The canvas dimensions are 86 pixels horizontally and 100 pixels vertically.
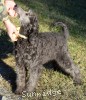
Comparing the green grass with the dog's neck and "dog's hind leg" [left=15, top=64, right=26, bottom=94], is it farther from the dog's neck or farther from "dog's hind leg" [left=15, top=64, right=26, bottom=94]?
the dog's neck

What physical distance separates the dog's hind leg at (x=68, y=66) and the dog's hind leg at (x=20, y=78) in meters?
1.03

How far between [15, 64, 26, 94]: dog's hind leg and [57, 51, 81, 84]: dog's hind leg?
3.36ft

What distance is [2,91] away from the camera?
8.11 m

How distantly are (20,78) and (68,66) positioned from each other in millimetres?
1300

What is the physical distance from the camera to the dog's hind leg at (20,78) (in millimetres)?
7797

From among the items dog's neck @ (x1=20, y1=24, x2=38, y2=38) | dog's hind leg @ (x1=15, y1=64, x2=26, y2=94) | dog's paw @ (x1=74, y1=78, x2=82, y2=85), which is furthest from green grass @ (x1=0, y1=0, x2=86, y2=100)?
dog's neck @ (x1=20, y1=24, x2=38, y2=38)

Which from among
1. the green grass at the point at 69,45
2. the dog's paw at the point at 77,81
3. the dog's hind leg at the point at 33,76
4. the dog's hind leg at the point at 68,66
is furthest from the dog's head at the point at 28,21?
the dog's paw at the point at 77,81

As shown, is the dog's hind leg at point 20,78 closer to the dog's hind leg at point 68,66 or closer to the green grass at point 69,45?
the green grass at point 69,45

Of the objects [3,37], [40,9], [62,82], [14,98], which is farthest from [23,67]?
[40,9]

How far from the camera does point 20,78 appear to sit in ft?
25.8

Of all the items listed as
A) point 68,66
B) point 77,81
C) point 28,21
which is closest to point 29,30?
point 28,21

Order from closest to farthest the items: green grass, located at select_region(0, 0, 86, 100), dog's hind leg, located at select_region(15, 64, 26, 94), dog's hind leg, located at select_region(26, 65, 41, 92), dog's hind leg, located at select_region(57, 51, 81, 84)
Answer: dog's hind leg, located at select_region(26, 65, 41, 92) < dog's hind leg, located at select_region(15, 64, 26, 94) < green grass, located at select_region(0, 0, 86, 100) < dog's hind leg, located at select_region(57, 51, 81, 84)

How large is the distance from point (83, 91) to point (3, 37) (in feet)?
12.1

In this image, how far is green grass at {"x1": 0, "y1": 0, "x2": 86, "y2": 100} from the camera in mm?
8208
